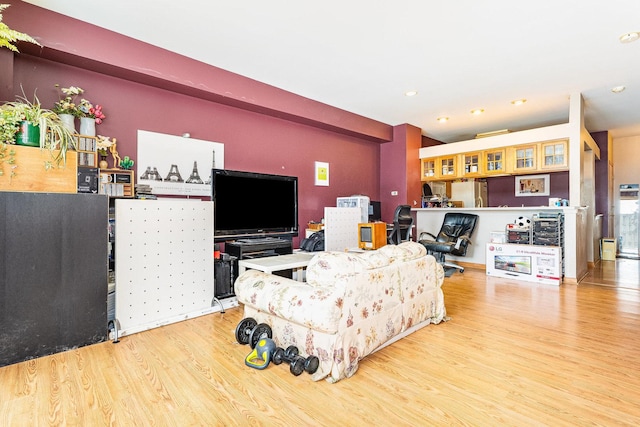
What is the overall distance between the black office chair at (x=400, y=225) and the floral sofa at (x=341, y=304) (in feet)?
7.03

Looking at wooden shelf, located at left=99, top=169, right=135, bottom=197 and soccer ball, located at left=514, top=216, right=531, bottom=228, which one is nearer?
wooden shelf, located at left=99, top=169, right=135, bottom=197

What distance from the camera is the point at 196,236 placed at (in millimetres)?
3145

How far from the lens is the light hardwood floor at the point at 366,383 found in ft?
5.26

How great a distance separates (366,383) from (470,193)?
6.13 m

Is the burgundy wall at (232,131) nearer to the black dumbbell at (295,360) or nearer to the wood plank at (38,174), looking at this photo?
the wood plank at (38,174)

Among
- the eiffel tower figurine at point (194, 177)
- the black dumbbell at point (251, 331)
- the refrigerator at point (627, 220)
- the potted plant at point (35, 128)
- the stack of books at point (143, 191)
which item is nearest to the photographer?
the potted plant at point (35, 128)

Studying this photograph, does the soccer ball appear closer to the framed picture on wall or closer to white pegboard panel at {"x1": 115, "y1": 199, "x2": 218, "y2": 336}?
the framed picture on wall

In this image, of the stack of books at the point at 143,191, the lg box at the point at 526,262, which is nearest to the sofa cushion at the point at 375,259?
the stack of books at the point at 143,191

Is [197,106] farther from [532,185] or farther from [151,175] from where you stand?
[532,185]

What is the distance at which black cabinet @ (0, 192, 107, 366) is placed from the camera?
2.13 m

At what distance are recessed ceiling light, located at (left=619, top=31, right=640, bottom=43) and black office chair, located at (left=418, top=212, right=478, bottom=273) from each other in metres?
2.99

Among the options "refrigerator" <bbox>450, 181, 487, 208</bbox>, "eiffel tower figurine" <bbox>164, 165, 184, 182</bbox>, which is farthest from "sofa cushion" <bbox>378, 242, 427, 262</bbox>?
"refrigerator" <bbox>450, 181, 487, 208</bbox>

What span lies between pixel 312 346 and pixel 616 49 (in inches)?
166

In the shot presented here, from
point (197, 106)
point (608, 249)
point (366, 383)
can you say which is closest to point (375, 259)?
point (366, 383)
